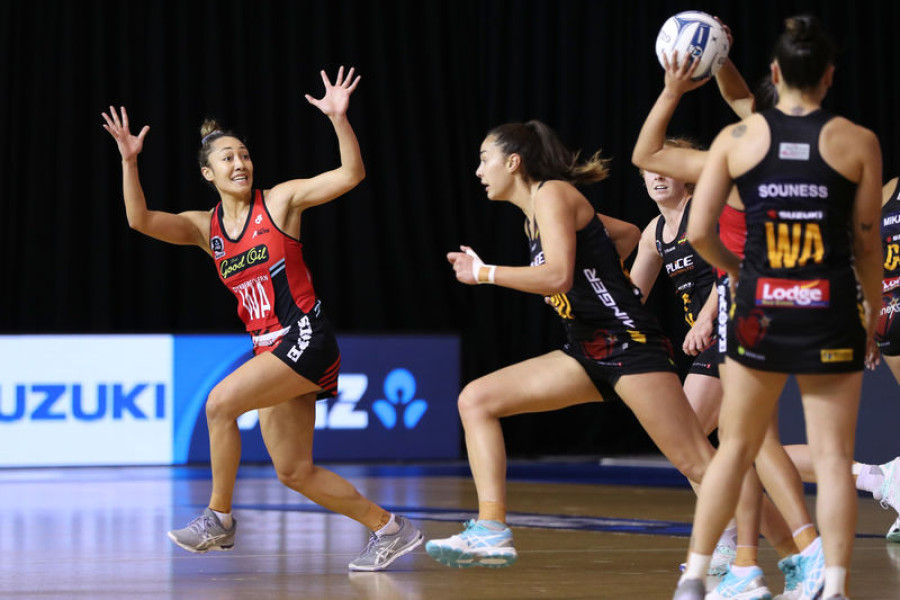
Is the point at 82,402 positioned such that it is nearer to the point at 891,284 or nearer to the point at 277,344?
the point at 277,344

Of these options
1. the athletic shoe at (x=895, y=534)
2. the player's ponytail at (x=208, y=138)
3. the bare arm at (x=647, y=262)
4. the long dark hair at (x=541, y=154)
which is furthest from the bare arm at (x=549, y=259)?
the athletic shoe at (x=895, y=534)

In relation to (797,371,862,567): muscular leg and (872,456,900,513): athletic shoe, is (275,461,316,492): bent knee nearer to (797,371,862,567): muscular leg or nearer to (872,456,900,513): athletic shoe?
(797,371,862,567): muscular leg

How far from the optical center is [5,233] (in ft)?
31.4

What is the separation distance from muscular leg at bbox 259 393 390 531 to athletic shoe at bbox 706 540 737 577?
1166 mm

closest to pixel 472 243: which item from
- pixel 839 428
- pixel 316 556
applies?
pixel 316 556

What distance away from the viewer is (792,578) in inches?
150

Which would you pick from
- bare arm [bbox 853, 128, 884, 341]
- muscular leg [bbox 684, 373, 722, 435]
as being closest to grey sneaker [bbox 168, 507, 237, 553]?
muscular leg [bbox 684, 373, 722, 435]

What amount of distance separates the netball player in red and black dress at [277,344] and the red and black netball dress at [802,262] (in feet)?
5.71

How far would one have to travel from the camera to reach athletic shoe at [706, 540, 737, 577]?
443 centimetres

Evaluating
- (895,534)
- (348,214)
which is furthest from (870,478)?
(348,214)

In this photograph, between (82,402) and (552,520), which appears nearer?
(552,520)

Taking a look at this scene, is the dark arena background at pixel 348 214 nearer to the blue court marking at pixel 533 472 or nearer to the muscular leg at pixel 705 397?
the blue court marking at pixel 533 472

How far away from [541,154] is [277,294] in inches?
45.3

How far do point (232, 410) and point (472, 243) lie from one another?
6197 mm
